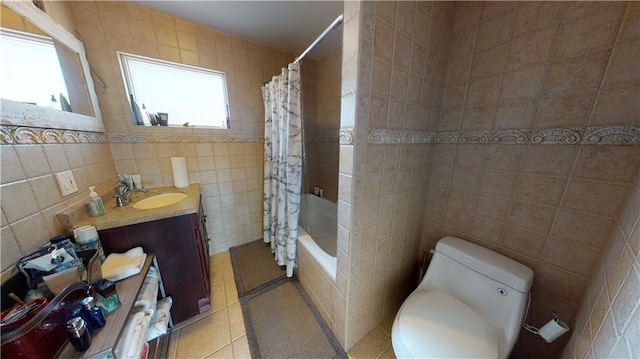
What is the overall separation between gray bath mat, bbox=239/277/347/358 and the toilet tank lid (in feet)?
3.03

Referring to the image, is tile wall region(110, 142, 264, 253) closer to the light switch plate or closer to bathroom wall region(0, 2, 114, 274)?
bathroom wall region(0, 2, 114, 274)

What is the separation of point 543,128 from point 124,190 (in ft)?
8.43

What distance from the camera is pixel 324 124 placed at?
2.07 m

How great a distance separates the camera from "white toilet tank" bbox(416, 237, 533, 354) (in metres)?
0.85

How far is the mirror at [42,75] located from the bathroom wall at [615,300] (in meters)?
2.05

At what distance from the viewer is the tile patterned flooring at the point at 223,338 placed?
112 centimetres

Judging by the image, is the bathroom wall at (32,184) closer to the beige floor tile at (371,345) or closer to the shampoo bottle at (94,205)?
the shampoo bottle at (94,205)

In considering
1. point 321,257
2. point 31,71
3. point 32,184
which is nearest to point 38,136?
point 32,184

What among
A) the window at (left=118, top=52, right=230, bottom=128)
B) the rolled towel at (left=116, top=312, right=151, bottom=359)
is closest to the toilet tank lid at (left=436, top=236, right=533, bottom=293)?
the rolled towel at (left=116, top=312, right=151, bottom=359)

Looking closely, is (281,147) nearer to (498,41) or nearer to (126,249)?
(126,249)

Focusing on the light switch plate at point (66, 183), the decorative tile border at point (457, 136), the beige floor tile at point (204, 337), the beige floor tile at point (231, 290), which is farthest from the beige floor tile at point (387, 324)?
the light switch plate at point (66, 183)

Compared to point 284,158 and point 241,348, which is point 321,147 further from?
point 241,348

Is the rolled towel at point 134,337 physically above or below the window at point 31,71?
below

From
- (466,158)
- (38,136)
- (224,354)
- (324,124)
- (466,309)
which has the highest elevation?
(324,124)
